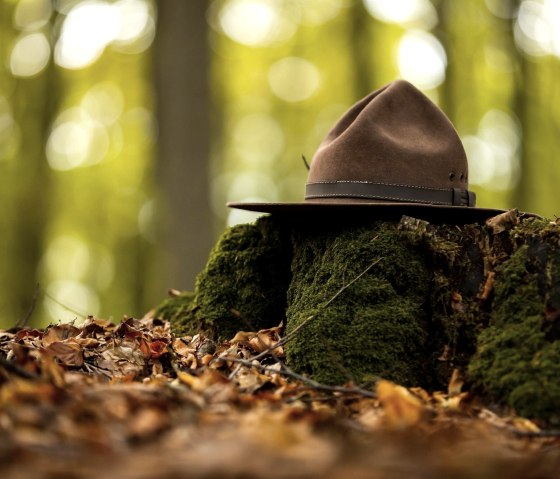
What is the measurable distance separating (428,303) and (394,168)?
768 millimetres

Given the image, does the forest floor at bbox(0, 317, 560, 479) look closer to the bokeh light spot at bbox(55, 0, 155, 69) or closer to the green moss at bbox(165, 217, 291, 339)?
the green moss at bbox(165, 217, 291, 339)

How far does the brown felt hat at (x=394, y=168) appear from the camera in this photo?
3.41 meters

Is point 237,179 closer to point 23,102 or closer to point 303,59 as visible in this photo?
point 303,59

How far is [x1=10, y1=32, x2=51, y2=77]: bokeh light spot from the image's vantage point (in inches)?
539

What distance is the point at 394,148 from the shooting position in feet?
11.6

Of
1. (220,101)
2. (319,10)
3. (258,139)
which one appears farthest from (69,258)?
(319,10)

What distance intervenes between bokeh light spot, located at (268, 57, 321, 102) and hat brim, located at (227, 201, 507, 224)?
520 inches

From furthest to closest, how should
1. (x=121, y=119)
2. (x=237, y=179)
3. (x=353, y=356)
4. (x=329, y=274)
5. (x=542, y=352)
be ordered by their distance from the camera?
(x=237, y=179) → (x=121, y=119) → (x=329, y=274) → (x=353, y=356) → (x=542, y=352)

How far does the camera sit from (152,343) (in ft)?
11.1

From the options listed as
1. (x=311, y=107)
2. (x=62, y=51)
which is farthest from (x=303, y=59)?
(x=62, y=51)

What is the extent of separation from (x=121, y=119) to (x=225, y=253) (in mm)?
12789

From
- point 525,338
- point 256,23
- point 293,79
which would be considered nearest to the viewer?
point 525,338

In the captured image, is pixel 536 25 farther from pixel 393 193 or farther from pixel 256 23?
pixel 393 193

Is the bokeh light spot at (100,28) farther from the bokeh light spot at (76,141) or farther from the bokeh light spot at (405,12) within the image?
the bokeh light spot at (405,12)
